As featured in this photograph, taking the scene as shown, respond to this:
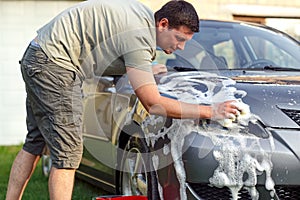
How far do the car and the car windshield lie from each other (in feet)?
0.06

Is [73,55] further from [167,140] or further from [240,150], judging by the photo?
[240,150]

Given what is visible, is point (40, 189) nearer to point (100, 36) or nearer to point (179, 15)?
point (100, 36)

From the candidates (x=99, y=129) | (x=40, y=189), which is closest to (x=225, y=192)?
(x=99, y=129)

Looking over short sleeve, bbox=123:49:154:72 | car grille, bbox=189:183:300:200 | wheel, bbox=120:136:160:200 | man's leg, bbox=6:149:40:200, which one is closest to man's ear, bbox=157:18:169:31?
short sleeve, bbox=123:49:154:72

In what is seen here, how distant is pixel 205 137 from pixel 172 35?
62 centimetres

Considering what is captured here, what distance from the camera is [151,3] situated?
1055 cm

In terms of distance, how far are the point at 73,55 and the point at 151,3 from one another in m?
6.71

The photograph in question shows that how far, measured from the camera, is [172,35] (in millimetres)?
3764

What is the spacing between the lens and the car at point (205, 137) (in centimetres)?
349

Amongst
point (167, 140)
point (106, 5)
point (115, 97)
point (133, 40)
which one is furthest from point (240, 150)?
point (115, 97)

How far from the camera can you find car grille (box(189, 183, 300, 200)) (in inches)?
138

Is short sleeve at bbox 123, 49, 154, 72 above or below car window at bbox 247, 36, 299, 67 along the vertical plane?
below

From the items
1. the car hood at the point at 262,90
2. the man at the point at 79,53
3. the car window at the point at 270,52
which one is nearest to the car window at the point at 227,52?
the car window at the point at 270,52

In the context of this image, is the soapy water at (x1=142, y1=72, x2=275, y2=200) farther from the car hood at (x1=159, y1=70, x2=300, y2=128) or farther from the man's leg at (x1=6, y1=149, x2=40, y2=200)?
the man's leg at (x1=6, y1=149, x2=40, y2=200)
